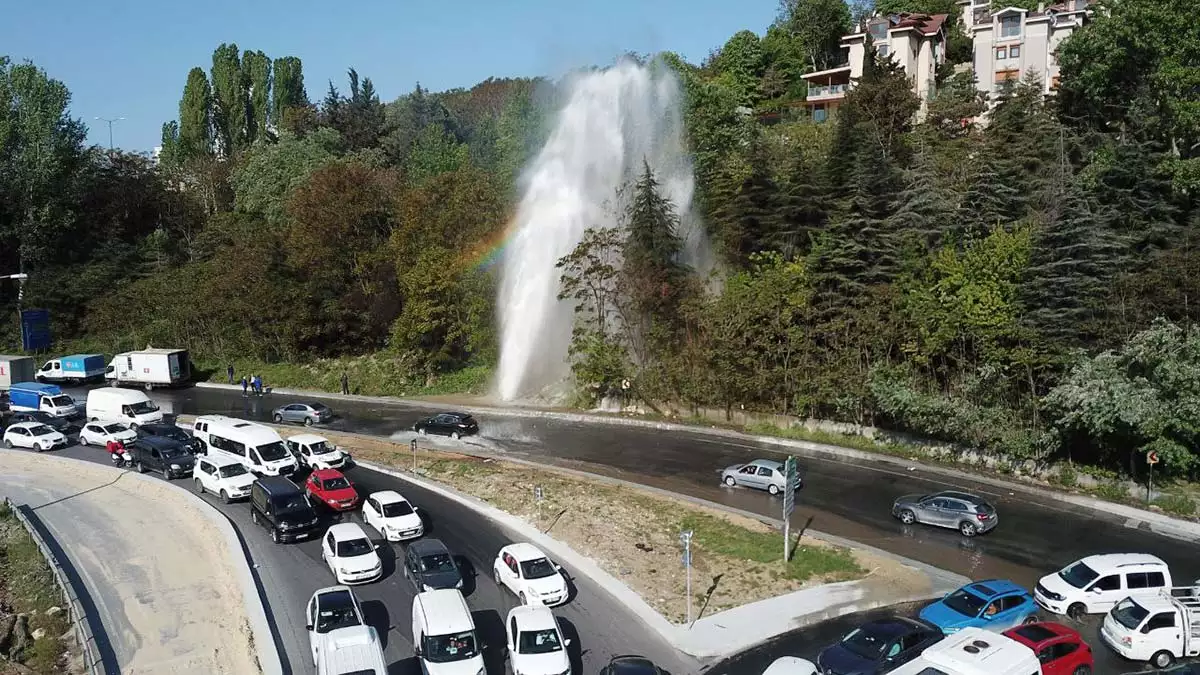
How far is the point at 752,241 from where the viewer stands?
48469 mm

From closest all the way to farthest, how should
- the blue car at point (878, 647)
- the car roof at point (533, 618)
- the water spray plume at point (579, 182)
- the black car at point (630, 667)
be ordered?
the black car at point (630, 667)
the blue car at point (878, 647)
the car roof at point (533, 618)
the water spray plume at point (579, 182)

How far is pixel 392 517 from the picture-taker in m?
27.0

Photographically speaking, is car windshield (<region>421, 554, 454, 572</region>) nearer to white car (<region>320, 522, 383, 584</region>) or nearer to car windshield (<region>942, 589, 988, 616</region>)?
white car (<region>320, 522, 383, 584</region>)

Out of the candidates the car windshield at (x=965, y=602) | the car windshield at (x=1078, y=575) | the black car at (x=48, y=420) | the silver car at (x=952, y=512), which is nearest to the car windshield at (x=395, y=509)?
the car windshield at (x=965, y=602)

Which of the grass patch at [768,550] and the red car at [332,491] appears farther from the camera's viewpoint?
the red car at [332,491]

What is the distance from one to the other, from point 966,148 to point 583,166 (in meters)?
23.4

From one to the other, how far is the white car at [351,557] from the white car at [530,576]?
3456mm

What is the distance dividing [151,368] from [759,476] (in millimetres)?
41840

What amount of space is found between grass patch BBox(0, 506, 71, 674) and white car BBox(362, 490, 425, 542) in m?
8.56

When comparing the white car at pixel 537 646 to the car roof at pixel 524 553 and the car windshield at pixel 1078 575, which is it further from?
the car windshield at pixel 1078 575

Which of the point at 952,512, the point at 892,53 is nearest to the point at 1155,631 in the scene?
the point at 952,512

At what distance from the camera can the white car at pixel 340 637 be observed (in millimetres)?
17203

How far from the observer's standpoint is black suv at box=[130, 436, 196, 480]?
3434 centimetres

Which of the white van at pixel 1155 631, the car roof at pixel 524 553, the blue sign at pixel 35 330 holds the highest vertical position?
the blue sign at pixel 35 330
